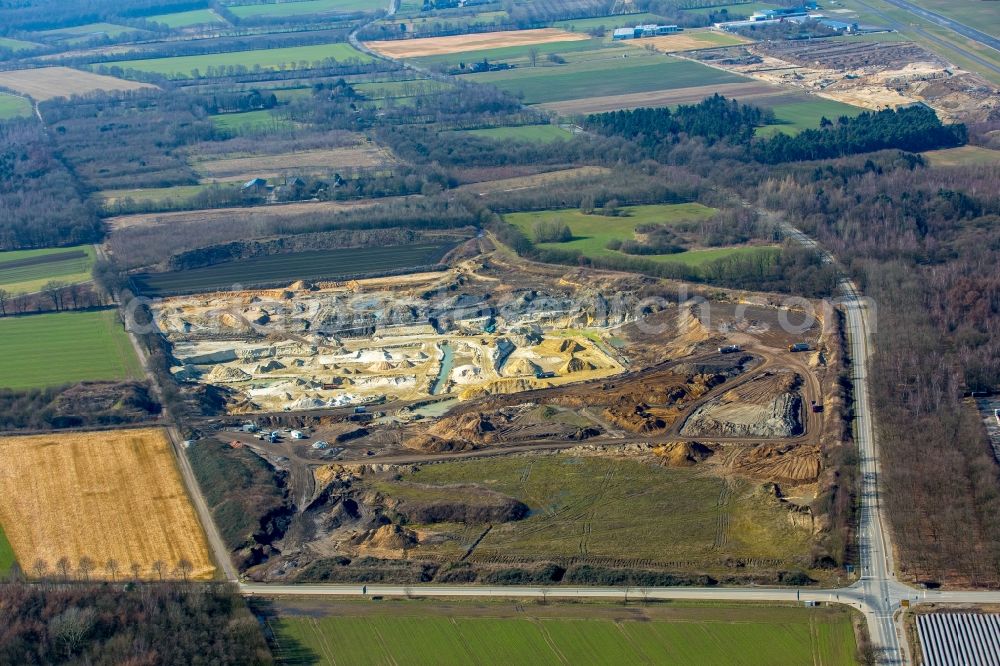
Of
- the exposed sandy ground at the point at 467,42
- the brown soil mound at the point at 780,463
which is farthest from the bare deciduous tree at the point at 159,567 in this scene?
the exposed sandy ground at the point at 467,42

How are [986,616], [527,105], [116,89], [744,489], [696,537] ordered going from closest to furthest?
[986,616] < [696,537] < [744,489] < [527,105] < [116,89]

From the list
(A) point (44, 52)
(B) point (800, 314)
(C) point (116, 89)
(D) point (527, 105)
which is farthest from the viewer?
(A) point (44, 52)

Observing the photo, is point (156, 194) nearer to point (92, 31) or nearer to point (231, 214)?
point (231, 214)

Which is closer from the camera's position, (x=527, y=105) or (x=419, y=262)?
(x=419, y=262)

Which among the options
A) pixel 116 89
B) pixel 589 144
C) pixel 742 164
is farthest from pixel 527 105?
pixel 116 89

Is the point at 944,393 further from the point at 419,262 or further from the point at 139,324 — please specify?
the point at 139,324

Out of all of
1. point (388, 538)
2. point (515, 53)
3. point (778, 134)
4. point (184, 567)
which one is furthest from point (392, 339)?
point (515, 53)

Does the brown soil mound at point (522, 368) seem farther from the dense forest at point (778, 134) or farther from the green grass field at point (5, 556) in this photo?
the dense forest at point (778, 134)
